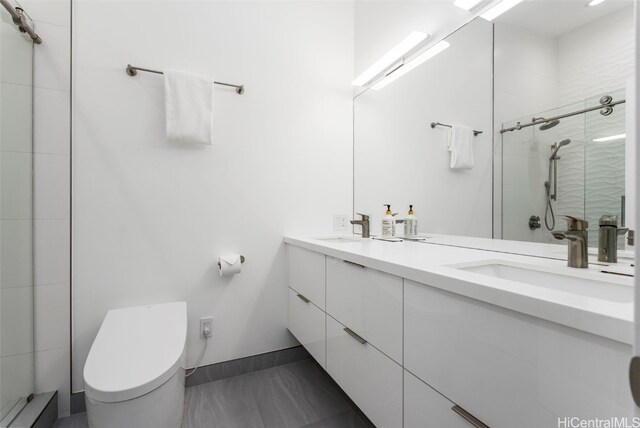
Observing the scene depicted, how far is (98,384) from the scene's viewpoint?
949 millimetres

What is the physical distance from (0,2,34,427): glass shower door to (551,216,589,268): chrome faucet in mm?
2005

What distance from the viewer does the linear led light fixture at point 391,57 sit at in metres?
1.60

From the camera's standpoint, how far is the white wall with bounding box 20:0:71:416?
138cm

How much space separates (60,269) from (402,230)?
1786mm

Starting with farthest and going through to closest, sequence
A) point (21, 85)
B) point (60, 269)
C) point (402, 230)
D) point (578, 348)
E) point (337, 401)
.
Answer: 1. point (402, 230)
2. point (337, 401)
3. point (60, 269)
4. point (21, 85)
5. point (578, 348)

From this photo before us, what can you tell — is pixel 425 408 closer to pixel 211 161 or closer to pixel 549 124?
pixel 549 124

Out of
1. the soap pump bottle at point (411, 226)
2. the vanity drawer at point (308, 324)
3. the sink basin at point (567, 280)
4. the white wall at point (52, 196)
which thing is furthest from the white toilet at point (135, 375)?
the soap pump bottle at point (411, 226)

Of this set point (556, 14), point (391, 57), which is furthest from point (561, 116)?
point (391, 57)

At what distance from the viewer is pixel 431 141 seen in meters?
1.59

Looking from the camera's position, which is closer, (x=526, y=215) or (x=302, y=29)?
(x=526, y=215)

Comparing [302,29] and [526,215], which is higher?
[302,29]

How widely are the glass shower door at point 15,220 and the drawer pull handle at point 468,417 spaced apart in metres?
1.61

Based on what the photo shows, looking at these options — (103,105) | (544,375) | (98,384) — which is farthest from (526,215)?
(103,105)

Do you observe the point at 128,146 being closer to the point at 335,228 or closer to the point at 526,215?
the point at 335,228
